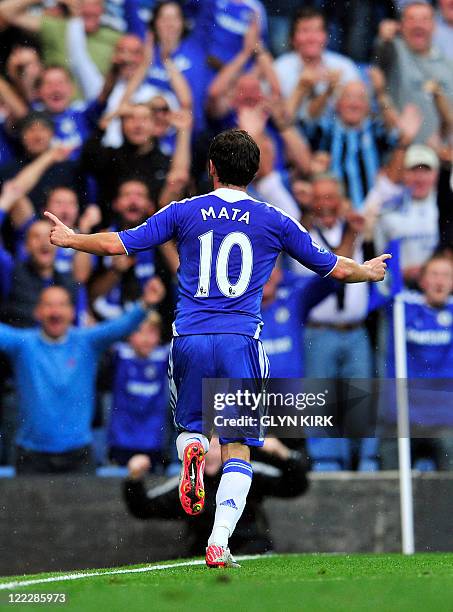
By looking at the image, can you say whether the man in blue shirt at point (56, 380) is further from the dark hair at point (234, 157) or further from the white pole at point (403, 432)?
the dark hair at point (234, 157)

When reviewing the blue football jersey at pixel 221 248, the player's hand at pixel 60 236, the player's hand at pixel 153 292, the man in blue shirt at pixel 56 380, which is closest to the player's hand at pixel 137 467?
the man in blue shirt at pixel 56 380

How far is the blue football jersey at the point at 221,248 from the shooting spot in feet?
20.4

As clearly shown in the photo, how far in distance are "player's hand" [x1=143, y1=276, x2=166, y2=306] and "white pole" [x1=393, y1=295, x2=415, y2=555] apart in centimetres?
183

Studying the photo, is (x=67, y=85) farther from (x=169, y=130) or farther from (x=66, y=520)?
(x=66, y=520)

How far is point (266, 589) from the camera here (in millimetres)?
4781

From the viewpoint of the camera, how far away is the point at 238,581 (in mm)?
5137

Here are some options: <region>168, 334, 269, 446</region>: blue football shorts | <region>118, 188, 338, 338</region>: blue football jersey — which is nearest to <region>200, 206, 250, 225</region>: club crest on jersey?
<region>118, 188, 338, 338</region>: blue football jersey

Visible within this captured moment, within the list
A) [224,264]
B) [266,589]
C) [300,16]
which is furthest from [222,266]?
[300,16]

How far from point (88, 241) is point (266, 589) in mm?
2156

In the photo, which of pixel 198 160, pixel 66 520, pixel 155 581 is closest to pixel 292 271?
pixel 198 160

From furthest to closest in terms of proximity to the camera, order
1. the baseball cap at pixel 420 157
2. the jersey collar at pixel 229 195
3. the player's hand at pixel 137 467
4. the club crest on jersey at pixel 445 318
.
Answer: the baseball cap at pixel 420 157
the club crest on jersey at pixel 445 318
the player's hand at pixel 137 467
the jersey collar at pixel 229 195

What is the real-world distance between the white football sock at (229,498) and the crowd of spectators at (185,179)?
141 inches

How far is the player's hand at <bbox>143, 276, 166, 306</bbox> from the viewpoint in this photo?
9914 mm

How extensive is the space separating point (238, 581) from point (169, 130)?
5.69 m
